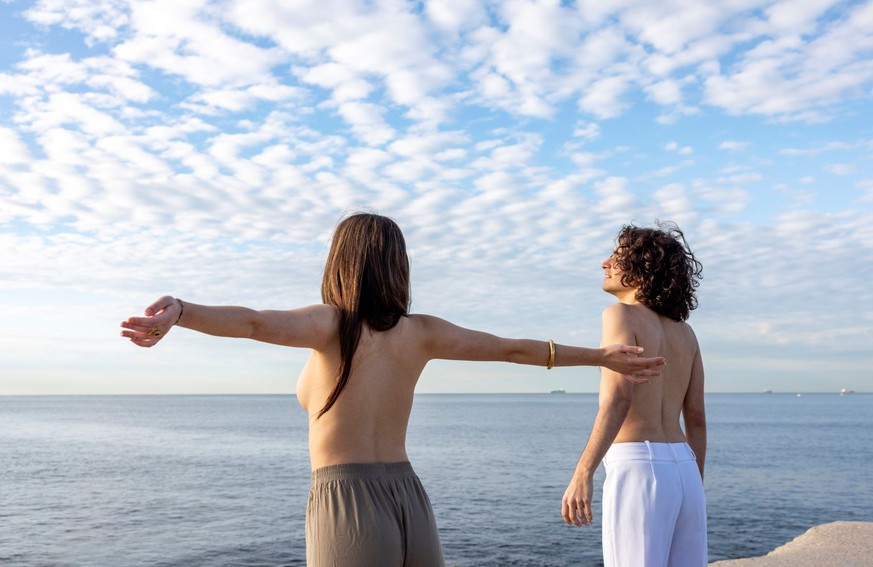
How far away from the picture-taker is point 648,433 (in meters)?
4.04

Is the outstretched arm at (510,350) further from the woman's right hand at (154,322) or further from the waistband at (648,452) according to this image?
the woman's right hand at (154,322)

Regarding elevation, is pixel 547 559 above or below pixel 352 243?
below

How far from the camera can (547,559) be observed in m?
17.9

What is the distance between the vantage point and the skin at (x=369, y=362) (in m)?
2.82

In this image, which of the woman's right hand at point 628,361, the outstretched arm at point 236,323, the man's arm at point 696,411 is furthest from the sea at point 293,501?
the outstretched arm at point 236,323

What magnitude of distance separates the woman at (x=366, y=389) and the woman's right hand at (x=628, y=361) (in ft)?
2.17

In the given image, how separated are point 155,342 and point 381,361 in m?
0.87

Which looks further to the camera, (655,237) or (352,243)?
(655,237)

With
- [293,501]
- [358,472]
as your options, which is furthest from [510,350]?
[293,501]

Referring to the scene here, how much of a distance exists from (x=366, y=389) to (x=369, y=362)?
11 centimetres

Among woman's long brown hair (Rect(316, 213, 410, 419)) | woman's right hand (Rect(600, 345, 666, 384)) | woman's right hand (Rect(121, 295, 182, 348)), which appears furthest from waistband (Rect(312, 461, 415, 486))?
woman's right hand (Rect(600, 345, 666, 384))

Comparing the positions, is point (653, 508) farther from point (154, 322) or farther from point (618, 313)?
point (154, 322)

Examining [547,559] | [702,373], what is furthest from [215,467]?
[702,373]

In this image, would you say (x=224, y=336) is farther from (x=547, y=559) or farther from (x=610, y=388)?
(x=547, y=559)
